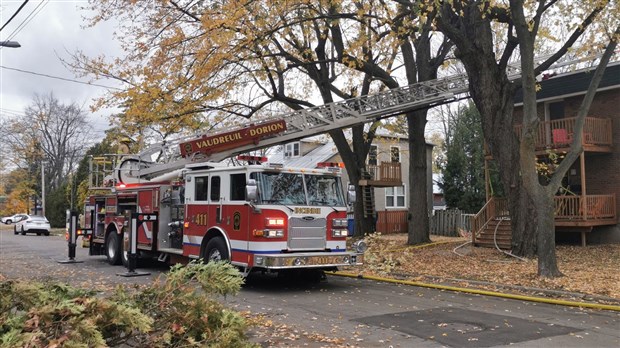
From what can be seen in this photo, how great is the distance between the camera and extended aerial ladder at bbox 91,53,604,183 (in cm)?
1348

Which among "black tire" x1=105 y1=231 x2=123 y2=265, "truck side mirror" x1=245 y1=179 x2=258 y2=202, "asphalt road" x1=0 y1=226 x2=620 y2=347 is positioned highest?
"truck side mirror" x1=245 y1=179 x2=258 y2=202

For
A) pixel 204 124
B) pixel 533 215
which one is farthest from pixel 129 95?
pixel 533 215

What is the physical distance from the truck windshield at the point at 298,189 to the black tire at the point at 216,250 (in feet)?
4.65

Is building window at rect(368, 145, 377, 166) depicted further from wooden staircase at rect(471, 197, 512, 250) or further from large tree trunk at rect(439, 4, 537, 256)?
large tree trunk at rect(439, 4, 537, 256)

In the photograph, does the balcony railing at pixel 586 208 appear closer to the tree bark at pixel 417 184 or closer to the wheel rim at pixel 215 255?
the tree bark at pixel 417 184

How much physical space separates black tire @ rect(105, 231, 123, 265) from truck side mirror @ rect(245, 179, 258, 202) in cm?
683

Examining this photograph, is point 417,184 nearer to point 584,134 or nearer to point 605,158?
point 584,134

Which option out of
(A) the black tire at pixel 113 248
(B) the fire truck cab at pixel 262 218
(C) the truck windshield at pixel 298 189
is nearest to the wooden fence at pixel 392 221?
(A) the black tire at pixel 113 248

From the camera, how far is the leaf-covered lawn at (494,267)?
36.2ft

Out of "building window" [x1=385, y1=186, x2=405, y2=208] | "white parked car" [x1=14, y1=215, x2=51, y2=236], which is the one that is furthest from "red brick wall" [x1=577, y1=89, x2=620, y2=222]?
"white parked car" [x1=14, y1=215, x2=51, y2=236]

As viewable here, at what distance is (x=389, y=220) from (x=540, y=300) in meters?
22.7

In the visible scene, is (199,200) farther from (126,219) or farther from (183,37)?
(183,37)

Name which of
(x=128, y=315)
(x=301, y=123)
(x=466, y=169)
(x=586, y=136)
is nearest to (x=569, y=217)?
(x=586, y=136)

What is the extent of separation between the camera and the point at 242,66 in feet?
59.5
